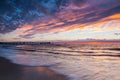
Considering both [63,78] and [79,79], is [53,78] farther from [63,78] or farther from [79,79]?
[79,79]

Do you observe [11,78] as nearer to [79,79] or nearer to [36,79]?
[36,79]

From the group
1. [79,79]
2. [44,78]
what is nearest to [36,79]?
[44,78]

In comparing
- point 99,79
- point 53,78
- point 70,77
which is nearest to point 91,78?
point 99,79

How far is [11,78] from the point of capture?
390 cm

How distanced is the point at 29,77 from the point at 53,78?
51 cm

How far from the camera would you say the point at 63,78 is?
12.9 feet

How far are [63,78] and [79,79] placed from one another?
1.09 ft

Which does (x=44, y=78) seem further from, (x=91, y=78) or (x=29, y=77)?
(x=91, y=78)

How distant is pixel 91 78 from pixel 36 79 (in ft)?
3.70

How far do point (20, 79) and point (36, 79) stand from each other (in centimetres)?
35

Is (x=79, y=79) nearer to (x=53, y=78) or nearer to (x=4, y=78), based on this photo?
(x=53, y=78)

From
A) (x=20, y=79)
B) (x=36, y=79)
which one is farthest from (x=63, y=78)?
(x=20, y=79)

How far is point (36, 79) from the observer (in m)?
3.76

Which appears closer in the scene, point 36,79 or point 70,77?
point 36,79
